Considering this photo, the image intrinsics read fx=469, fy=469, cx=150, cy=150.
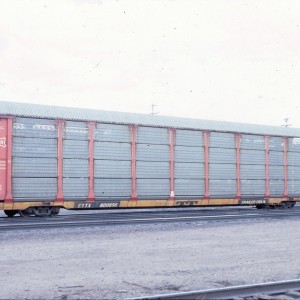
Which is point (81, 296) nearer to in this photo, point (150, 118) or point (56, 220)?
point (56, 220)

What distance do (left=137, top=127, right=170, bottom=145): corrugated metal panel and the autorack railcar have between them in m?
0.05

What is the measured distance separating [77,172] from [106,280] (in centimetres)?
1214

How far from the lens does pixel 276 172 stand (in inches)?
1001

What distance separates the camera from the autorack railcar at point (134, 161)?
18.5m

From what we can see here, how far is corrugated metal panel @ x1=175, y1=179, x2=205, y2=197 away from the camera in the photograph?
22.1 metres

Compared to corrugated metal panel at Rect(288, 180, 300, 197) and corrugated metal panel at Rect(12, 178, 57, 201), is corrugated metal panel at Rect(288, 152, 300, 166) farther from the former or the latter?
corrugated metal panel at Rect(12, 178, 57, 201)

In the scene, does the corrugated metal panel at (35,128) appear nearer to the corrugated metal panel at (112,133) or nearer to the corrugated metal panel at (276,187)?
the corrugated metal panel at (112,133)

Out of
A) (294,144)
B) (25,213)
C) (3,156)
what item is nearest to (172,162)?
(25,213)

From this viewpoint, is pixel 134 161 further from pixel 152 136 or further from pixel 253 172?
pixel 253 172

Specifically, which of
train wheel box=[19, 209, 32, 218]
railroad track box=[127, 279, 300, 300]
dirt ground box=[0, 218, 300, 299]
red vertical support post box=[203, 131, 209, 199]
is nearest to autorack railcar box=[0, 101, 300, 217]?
red vertical support post box=[203, 131, 209, 199]

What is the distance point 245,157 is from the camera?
24.3 m

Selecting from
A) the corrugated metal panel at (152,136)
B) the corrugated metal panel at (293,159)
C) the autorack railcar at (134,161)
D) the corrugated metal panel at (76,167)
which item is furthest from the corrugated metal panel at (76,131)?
the corrugated metal panel at (293,159)

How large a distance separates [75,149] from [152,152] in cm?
374

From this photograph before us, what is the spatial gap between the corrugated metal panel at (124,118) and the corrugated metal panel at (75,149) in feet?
3.32
